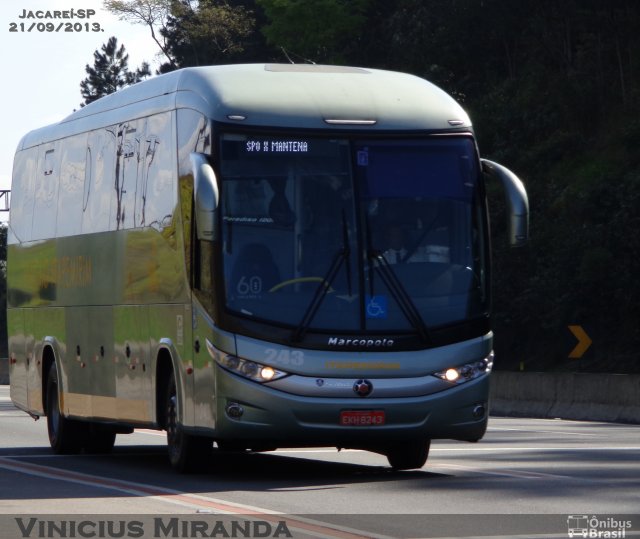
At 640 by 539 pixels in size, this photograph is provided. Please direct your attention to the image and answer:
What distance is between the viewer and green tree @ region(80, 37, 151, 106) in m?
139

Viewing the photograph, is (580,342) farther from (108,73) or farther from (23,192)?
(108,73)

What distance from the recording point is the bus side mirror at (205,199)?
1466 cm

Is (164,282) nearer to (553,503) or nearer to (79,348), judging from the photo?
(79,348)

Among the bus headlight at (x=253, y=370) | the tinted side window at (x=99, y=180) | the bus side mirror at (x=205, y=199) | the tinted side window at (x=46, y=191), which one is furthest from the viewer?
the tinted side window at (x=46, y=191)

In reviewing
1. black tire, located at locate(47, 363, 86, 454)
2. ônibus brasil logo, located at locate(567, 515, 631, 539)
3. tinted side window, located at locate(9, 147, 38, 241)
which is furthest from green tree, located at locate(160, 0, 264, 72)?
ônibus brasil logo, located at locate(567, 515, 631, 539)

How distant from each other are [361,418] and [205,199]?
2.27 m

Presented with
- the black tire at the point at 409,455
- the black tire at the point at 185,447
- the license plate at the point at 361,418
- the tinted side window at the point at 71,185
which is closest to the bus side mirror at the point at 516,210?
the license plate at the point at 361,418

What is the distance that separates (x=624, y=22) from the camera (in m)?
71.1

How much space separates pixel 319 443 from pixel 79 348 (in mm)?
5293

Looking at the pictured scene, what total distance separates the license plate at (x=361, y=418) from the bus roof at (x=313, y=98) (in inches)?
98.1

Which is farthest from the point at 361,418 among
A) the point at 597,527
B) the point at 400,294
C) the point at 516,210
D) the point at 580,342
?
the point at 580,342

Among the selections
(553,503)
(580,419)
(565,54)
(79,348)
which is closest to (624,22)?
(565,54)

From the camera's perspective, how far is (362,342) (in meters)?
15.1

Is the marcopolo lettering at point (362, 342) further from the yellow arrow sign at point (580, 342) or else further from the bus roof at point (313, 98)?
the yellow arrow sign at point (580, 342)
